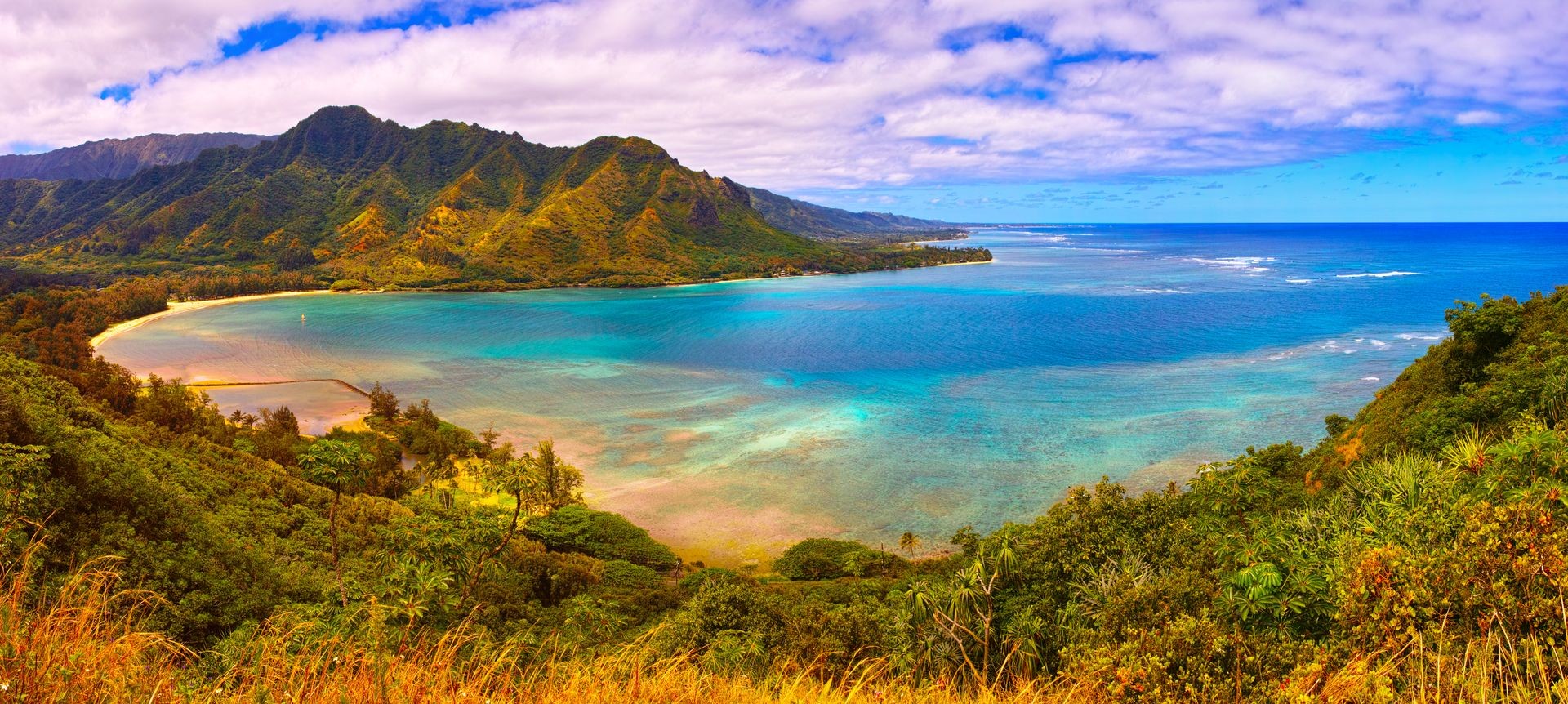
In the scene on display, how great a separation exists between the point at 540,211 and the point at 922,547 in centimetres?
18647

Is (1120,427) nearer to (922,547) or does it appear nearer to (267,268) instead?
(922,547)

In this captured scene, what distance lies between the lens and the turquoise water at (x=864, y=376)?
1534 inches

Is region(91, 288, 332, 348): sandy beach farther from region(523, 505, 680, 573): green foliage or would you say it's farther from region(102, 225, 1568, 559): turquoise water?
region(523, 505, 680, 573): green foliage

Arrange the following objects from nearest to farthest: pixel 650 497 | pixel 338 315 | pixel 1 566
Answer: pixel 1 566 < pixel 650 497 < pixel 338 315

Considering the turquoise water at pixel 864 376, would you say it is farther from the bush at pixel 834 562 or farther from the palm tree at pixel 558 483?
the bush at pixel 834 562

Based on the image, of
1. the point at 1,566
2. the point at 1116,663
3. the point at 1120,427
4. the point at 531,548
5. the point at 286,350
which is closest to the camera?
the point at 1,566

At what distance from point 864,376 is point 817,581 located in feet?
132

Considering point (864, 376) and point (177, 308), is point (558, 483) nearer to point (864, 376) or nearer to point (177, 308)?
point (864, 376)

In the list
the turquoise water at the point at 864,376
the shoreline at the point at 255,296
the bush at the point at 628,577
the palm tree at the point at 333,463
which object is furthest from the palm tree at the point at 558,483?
the shoreline at the point at 255,296

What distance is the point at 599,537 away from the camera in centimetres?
3191

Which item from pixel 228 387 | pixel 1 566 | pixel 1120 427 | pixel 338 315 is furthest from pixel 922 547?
pixel 338 315

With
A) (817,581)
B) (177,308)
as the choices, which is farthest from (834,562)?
(177,308)

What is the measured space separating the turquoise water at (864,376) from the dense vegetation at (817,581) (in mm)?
6660

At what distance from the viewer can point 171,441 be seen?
29.5m
